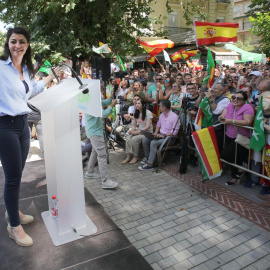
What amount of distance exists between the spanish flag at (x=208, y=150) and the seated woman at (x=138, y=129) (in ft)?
6.10

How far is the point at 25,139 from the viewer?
2.70 m

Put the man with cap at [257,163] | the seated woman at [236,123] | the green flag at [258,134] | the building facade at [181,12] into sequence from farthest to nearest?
1. the building facade at [181,12]
2. the seated woman at [236,123]
3. the man with cap at [257,163]
4. the green flag at [258,134]

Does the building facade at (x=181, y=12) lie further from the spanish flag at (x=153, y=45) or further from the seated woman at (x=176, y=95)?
the seated woman at (x=176, y=95)

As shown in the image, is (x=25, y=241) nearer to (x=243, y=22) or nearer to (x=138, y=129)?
(x=138, y=129)

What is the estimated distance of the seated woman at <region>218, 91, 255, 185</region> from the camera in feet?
15.5

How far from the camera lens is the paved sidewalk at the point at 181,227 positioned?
3137mm

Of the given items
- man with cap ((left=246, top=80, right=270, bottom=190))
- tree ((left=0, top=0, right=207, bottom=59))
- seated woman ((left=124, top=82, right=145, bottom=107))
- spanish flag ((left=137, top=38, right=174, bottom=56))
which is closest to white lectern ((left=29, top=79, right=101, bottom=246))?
man with cap ((left=246, top=80, right=270, bottom=190))

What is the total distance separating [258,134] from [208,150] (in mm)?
902

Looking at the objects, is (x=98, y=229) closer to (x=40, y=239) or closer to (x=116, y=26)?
(x=40, y=239)

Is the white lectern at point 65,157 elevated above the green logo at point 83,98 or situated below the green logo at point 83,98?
below

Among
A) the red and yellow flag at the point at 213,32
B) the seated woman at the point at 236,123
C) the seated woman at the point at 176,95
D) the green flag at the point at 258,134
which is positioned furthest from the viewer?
Result: the red and yellow flag at the point at 213,32

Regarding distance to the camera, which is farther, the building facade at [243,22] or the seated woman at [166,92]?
the building facade at [243,22]

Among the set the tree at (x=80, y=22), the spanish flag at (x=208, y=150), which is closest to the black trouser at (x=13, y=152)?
the spanish flag at (x=208, y=150)

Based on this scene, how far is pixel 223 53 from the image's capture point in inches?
602
